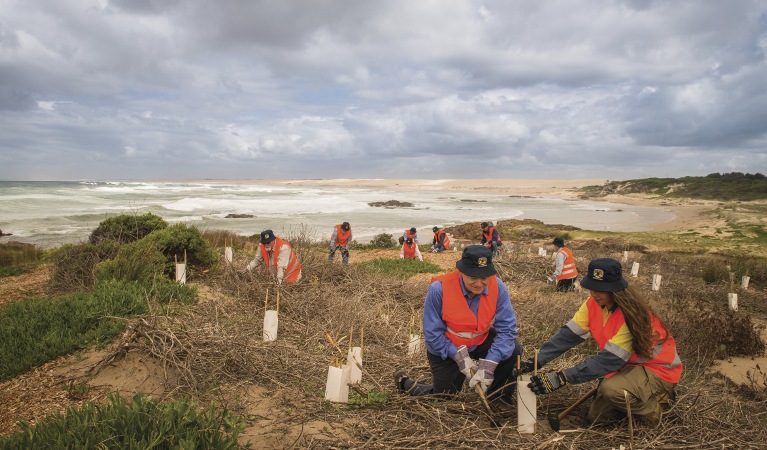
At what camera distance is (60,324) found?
4.61 m

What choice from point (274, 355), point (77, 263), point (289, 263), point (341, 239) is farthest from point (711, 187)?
point (77, 263)

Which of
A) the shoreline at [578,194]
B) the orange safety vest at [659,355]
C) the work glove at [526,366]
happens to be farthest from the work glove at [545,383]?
the shoreline at [578,194]

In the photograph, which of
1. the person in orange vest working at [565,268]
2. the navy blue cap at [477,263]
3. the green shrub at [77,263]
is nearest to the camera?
the navy blue cap at [477,263]

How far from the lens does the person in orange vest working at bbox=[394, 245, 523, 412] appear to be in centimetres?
338

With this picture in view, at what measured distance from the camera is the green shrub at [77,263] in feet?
23.6

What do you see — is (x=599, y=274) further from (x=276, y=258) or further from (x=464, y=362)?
(x=276, y=258)

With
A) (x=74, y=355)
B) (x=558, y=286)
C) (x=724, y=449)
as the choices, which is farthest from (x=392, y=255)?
(x=724, y=449)

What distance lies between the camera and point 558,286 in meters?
9.62

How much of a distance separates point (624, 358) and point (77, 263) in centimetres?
864

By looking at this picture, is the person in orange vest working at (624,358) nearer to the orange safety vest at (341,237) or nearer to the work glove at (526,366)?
the work glove at (526,366)

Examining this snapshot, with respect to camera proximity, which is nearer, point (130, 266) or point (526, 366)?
point (526, 366)

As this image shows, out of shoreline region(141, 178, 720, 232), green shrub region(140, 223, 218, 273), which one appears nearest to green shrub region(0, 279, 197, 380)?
green shrub region(140, 223, 218, 273)

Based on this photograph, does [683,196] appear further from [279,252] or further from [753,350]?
[279,252]

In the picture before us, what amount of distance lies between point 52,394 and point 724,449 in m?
5.57
